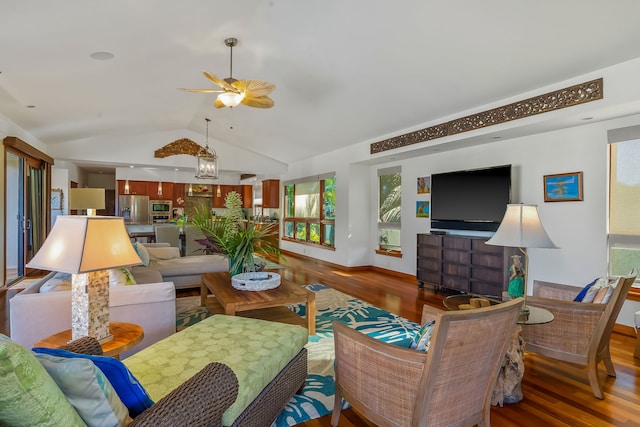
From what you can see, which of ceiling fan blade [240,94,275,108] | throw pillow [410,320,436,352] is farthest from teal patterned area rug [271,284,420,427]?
ceiling fan blade [240,94,275,108]

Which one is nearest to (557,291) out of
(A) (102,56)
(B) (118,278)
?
(B) (118,278)

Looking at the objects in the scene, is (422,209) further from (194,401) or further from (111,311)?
(194,401)

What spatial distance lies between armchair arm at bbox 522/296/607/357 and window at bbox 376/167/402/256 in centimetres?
381

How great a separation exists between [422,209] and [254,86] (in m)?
3.61

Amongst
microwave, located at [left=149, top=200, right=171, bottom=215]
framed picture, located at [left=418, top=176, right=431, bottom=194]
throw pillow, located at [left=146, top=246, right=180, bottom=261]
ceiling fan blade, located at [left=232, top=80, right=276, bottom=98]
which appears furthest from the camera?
microwave, located at [left=149, top=200, right=171, bottom=215]

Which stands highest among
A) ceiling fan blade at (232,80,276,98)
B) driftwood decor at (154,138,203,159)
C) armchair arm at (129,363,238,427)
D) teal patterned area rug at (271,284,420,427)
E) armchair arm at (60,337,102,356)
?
driftwood decor at (154,138,203,159)

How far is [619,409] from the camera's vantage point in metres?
2.18

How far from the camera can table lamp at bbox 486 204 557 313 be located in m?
2.10

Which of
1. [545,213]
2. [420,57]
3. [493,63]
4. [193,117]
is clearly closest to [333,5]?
[420,57]

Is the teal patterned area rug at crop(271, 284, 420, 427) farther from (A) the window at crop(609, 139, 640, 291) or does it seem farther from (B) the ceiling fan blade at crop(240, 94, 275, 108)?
(B) the ceiling fan blade at crop(240, 94, 275, 108)

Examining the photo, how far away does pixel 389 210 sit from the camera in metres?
6.69

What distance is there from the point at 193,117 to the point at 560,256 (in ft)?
23.0

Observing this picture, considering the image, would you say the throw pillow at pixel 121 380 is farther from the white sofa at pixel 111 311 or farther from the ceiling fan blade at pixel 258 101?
the ceiling fan blade at pixel 258 101

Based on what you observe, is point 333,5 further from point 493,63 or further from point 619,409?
point 619,409
